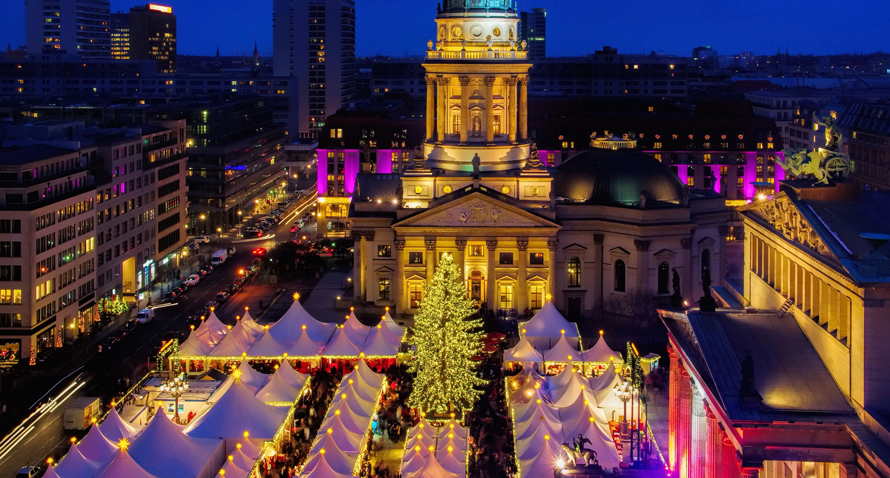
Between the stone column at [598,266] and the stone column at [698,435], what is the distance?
56275 mm

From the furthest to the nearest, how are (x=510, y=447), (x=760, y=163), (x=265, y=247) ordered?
(x=760, y=163)
(x=265, y=247)
(x=510, y=447)

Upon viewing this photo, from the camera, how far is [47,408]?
71.8 m

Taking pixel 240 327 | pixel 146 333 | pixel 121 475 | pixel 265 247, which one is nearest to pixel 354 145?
pixel 265 247

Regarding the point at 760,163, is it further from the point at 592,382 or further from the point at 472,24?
the point at 592,382

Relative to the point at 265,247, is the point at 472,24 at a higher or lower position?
higher

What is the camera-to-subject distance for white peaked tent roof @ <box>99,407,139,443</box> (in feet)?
186

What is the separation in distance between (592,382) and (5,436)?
36001 mm

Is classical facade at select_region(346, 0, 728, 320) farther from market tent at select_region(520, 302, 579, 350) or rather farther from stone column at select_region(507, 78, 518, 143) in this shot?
market tent at select_region(520, 302, 579, 350)

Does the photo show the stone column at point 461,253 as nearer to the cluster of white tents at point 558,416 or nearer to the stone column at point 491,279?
the stone column at point 491,279

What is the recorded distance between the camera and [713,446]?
42406mm

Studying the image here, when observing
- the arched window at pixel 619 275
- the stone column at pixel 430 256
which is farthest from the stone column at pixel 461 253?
the arched window at pixel 619 275

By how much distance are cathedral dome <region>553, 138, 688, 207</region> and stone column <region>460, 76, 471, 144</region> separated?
1030 centimetres

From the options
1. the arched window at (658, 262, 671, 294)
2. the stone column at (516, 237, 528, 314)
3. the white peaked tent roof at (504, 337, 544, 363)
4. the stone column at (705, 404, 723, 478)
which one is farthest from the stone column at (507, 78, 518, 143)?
the stone column at (705, 404, 723, 478)

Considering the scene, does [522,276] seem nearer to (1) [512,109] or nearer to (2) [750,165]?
(1) [512,109]
